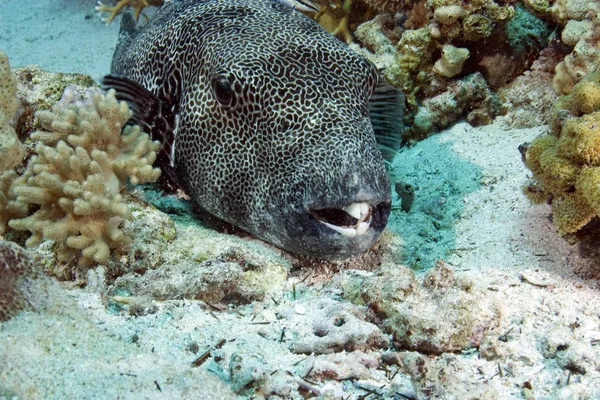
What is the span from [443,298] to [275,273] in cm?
126

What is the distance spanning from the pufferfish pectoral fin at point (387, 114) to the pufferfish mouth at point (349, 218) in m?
1.81

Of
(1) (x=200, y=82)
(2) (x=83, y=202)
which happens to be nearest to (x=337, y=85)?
(1) (x=200, y=82)

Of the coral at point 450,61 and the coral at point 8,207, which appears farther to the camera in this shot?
the coral at point 450,61

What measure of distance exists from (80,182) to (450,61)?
4795mm

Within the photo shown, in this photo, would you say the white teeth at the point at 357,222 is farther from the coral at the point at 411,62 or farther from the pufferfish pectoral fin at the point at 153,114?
the coral at the point at 411,62

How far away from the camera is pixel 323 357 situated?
8.57 ft

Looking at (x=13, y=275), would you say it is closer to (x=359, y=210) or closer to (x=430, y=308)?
(x=359, y=210)

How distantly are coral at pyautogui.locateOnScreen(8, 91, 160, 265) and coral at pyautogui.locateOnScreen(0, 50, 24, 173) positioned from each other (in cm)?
33

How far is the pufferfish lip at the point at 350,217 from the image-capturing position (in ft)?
11.2

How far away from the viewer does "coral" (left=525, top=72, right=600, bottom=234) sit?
3223 mm

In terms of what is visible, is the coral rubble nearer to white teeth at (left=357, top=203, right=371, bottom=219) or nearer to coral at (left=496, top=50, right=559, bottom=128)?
Answer: white teeth at (left=357, top=203, right=371, bottom=219)

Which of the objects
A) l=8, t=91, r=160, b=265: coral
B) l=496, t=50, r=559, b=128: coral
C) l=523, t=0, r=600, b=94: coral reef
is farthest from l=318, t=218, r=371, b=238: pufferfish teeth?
l=496, t=50, r=559, b=128: coral

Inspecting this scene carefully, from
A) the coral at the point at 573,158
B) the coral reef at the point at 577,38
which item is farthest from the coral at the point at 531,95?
the coral at the point at 573,158

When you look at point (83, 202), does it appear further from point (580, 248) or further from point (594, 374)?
point (580, 248)
